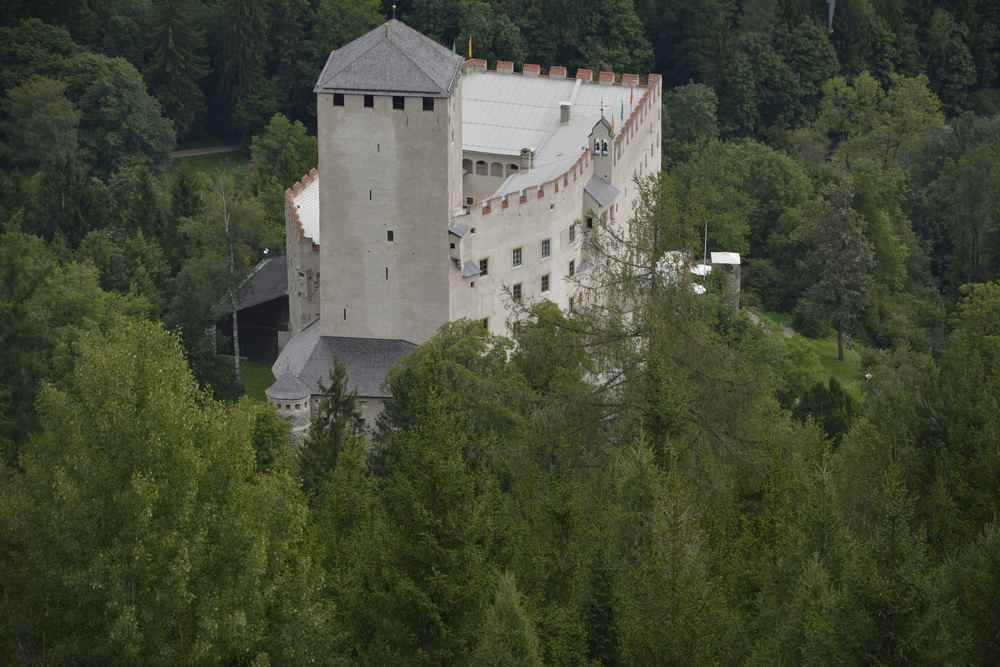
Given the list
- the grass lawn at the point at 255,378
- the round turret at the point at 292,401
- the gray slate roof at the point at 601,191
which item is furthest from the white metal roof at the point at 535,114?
the round turret at the point at 292,401

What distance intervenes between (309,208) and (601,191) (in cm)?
1090

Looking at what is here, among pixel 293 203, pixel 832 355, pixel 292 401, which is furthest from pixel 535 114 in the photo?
pixel 292 401

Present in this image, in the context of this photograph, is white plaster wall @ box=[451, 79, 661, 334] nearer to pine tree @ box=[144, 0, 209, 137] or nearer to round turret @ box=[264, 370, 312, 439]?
round turret @ box=[264, 370, 312, 439]

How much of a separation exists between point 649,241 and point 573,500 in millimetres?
11233

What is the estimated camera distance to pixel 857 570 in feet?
127

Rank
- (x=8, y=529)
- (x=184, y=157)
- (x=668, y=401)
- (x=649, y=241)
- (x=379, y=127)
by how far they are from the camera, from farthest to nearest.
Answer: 1. (x=184, y=157)
2. (x=379, y=127)
3. (x=649, y=241)
4. (x=668, y=401)
5. (x=8, y=529)

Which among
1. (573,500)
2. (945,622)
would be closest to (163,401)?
(573,500)

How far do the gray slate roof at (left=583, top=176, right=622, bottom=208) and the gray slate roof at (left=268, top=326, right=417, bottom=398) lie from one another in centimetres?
1032

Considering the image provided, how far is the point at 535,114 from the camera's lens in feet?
290

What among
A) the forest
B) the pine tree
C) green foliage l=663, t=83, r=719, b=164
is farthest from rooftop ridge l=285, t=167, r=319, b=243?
the pine tree

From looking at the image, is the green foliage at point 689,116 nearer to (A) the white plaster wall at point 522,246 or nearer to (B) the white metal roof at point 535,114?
(B) the white metal roof at point 535,114

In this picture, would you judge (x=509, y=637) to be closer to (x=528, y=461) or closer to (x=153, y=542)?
(x=153, y=542)

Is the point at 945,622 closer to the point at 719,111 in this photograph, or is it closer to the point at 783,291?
the point at 783,291

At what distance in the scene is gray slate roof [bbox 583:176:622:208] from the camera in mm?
80500
